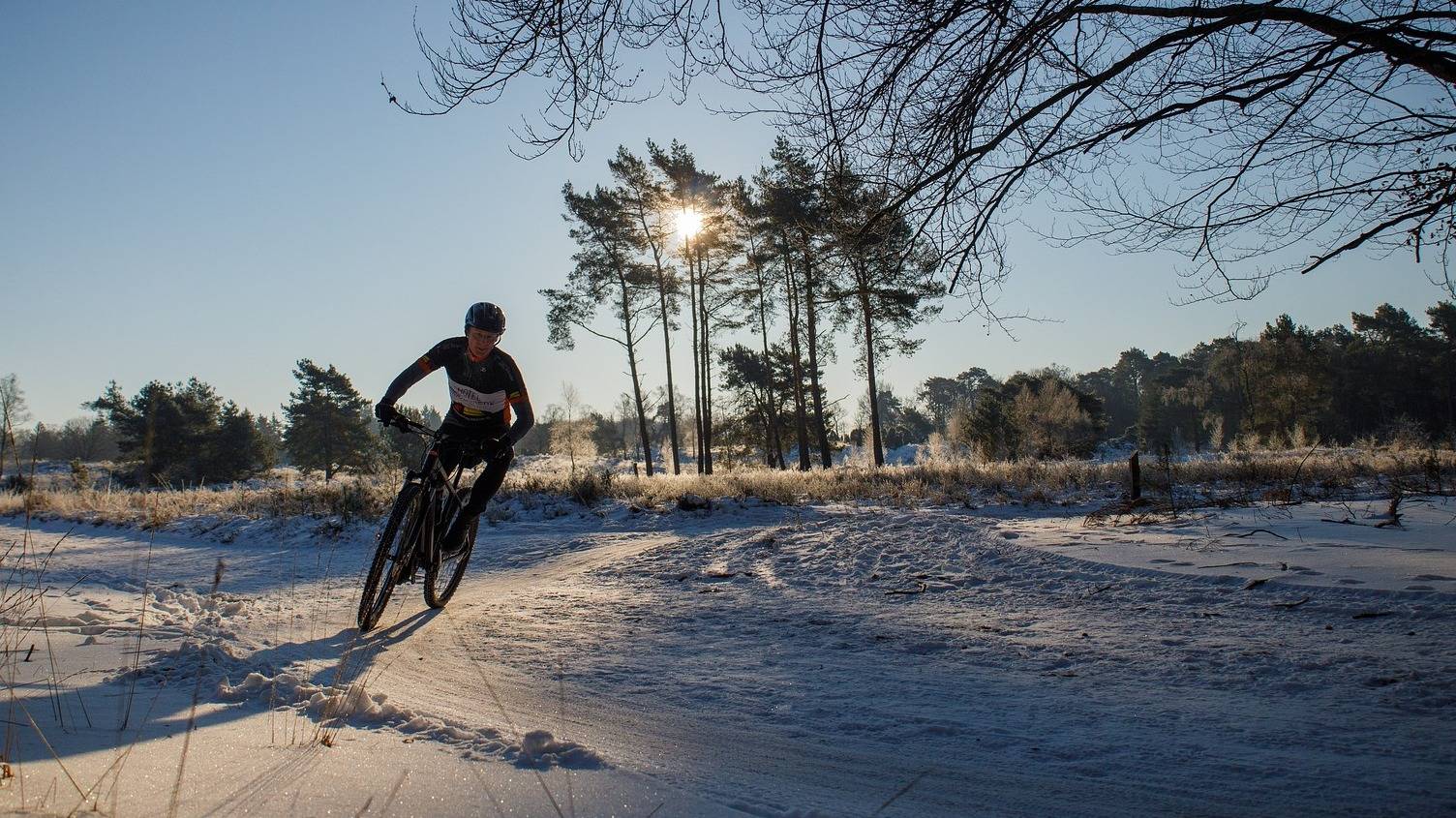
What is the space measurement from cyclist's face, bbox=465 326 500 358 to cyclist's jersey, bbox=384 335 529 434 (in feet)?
0.15

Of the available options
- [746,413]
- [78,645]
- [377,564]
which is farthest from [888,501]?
[746,413]

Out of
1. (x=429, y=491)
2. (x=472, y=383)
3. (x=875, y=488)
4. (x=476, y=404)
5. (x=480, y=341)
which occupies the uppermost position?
(x=480, y=341)

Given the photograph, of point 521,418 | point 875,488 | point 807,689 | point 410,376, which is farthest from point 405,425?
point 875,488

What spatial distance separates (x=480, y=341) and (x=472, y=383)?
0.31 m

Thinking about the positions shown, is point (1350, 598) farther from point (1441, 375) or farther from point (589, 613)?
point (1441, 375)

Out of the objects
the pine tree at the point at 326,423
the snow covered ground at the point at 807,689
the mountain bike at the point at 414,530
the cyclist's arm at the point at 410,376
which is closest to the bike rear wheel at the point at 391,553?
the mountain bike at the point at 414,530

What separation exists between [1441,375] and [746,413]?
41275mm

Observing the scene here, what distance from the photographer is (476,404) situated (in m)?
5.02

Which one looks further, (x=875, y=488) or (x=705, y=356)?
(x=705, y=356)

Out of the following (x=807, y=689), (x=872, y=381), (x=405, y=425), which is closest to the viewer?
(x=807, y=689)

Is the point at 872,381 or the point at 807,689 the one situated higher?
the point at 872,381

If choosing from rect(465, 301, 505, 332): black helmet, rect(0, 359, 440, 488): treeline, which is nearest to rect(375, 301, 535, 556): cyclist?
rect(465, 301, 505, 332): black helmet

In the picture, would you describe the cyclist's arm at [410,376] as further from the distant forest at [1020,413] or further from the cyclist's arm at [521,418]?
the distant forest at [1020,413]

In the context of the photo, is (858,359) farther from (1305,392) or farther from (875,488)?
(1305,392)
